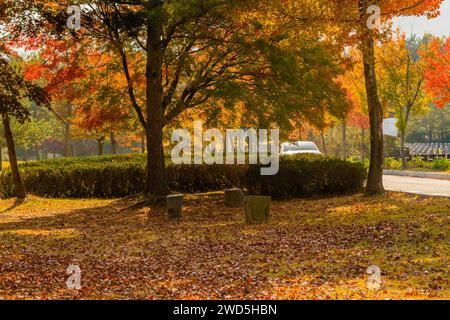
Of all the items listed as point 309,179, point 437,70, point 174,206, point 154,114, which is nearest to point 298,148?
point 309,179

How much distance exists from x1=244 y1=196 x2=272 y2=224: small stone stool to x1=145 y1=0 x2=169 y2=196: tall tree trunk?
4750mm

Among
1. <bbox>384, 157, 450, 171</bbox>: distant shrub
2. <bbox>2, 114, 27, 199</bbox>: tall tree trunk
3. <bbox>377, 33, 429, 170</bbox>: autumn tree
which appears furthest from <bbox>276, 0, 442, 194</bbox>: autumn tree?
<bbox>377, 33, 429, 170</bbox>: autumn tree

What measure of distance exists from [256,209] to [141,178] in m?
9.23

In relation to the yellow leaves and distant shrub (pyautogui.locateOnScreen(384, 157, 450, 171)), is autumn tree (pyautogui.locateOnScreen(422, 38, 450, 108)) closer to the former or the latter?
distant shrub (pyautogui.locateOnScreen(384, 157, 450, 171))

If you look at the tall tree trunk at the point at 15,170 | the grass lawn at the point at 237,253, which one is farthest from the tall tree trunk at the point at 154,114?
the tall tree trunk at the point at 15,170

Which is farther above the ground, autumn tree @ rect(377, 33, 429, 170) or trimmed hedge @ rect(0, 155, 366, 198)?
autumn tree @ rect(377, 33, 429, 170)

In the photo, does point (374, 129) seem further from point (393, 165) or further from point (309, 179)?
point (393, 165)

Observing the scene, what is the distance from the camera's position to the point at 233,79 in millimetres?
18672

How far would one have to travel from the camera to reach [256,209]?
14.8 meters

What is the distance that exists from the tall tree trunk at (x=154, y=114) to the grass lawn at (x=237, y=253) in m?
1.61

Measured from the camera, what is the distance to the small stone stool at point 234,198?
1890 cm

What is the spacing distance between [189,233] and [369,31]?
7203 mm

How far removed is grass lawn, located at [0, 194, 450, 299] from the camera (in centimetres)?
808

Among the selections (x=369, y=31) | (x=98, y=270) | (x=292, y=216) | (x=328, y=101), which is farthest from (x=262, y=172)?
(x=98, y=270)
